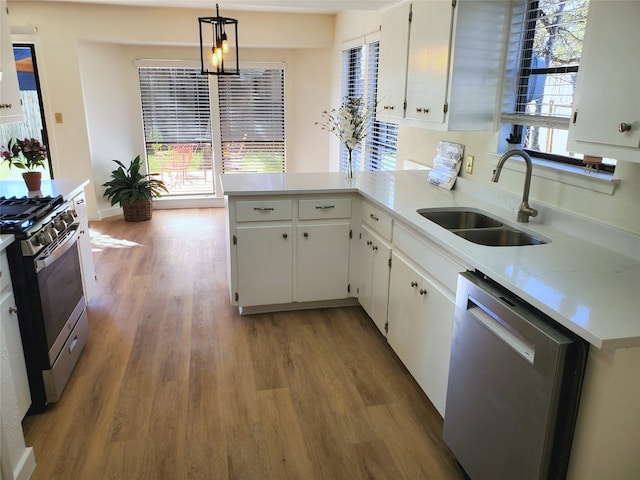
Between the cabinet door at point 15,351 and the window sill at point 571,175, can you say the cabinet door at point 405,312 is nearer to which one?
the window sill at point 571,175

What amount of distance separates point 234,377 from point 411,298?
3.63ft

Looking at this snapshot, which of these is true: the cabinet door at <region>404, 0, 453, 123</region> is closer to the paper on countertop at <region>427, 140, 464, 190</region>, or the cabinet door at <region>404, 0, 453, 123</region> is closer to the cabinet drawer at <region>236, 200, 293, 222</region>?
the paper on countertop at <region>427, 140, 464, 190</region>

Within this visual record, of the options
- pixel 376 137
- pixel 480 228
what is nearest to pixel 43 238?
pixel 480 228

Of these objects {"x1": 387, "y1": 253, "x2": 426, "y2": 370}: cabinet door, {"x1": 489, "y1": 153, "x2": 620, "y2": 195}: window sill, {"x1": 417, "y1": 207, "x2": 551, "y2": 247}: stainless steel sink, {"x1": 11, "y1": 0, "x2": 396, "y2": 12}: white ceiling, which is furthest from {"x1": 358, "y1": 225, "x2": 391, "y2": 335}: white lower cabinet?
{"x1": 11, "y1": 0, "x2": 396, "y2": 12}: white ceiling

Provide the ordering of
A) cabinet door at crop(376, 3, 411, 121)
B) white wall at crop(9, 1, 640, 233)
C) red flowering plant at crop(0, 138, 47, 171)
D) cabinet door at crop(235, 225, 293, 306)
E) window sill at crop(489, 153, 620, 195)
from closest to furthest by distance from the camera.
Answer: window sill at crop(489, 153, 620, 195), red flowering plant at crop(0, 138, 47, 171), cabinet door at crop(376, 3, 411, 121), cabinet door at crop(235, 225, 293, 306), white wall at crop(9, 1, 640, 233)

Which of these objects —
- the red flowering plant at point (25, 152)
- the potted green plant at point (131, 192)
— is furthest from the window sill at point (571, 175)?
the potted green plant at point (131, 192)

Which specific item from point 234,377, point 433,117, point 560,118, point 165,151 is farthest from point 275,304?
point 165,151

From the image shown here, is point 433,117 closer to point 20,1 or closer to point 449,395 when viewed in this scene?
point 449,395

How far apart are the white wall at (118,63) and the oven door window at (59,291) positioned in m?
3.54

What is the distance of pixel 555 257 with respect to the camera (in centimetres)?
190

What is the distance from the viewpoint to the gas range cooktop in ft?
7.07

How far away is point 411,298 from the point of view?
252 cm

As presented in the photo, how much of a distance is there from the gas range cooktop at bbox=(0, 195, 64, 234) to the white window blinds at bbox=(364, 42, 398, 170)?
112 inches

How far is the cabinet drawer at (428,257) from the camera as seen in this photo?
2.07 metres
